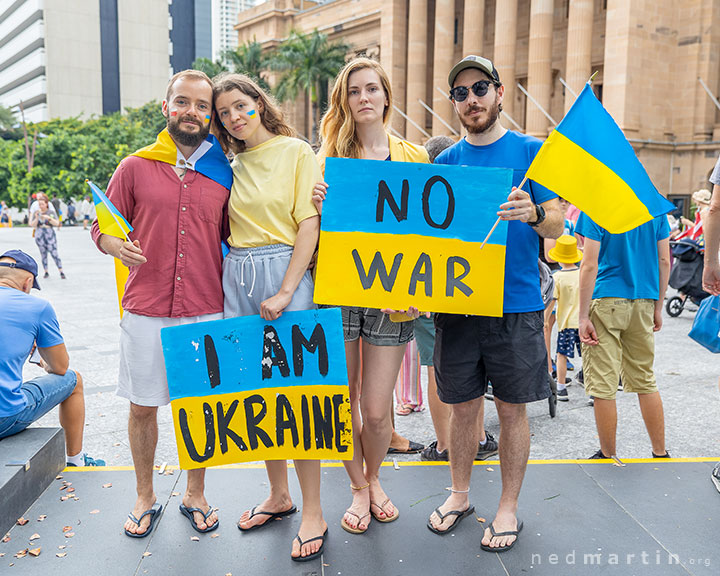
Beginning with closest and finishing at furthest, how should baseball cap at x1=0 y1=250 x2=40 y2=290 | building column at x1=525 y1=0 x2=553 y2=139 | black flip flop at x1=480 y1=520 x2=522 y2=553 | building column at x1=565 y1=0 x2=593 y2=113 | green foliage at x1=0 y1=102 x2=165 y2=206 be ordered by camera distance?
black flip flop at x1=480 y1=520 x2=522 y2=553 → baseball cap at x1=0 y1=250 x2=40 y2=290 → building column at x1=565 y1=0 x2=593 y2=113 → building column at x1=525 y1=0 x2=553 y2=139 → green foliage at x1=0 y1=102 x2=165 y2=206

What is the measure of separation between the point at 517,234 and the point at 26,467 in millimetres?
2933

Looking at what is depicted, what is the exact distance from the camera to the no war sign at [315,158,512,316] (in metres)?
3.18

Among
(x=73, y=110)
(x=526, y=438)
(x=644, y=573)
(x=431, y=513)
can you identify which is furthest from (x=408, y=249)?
(x=73, y=110)

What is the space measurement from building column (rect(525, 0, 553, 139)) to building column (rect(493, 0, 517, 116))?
1.48 m

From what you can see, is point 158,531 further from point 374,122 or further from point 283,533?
point 374,122

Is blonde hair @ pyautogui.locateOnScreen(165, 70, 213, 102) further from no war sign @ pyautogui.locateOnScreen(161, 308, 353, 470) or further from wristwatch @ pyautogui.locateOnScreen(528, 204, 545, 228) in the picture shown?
wristwatch @ pyautogui.locateOnScreen(528, 204, 545, 228)

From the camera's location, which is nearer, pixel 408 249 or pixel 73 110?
pixel 408 249

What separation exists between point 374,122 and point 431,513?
217 cm

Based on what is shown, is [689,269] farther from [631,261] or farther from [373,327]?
[373,327]

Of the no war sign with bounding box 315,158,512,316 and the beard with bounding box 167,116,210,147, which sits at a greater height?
the beard with bounding box 167,116,210,147

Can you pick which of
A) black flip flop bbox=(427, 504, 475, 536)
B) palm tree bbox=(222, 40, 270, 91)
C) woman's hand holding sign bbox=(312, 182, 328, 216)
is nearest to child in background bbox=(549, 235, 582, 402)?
black flip flop bbox=(427, 504, 475, 536)

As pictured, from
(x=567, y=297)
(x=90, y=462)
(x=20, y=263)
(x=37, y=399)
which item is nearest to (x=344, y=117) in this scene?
(x=20, y=263)

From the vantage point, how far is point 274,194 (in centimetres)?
309

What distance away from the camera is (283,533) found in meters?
3.41
